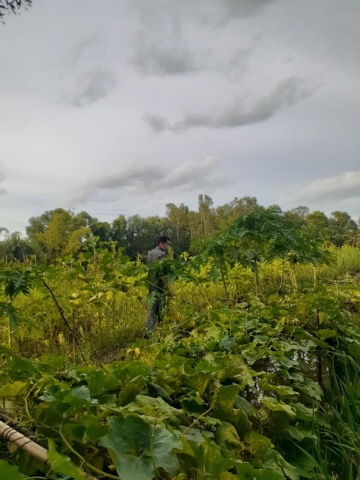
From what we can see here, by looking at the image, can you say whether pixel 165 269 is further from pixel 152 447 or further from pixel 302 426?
pixel 152 447

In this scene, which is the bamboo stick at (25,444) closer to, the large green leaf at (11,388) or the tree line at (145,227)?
the large green leaf at (11,388)

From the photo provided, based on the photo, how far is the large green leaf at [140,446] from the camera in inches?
28.7

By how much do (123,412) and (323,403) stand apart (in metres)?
1.40

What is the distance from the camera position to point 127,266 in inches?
104

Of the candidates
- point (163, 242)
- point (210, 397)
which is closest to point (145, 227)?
point (163, 242)

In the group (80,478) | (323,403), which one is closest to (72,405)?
(80,478)

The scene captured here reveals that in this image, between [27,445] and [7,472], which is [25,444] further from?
[7,472]

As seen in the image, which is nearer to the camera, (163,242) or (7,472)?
(7,472)

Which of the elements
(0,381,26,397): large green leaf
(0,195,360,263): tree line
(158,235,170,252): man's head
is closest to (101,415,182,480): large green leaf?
(0,381,26,397): large green leaf

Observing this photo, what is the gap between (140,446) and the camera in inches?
30.5

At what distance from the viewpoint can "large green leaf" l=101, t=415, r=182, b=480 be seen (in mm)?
728

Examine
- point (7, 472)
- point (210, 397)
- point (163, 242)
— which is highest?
point (163, 242)

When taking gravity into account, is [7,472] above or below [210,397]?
above

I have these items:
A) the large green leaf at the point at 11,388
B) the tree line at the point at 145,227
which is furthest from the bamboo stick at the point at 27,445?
the tree line at the point at 145,227
